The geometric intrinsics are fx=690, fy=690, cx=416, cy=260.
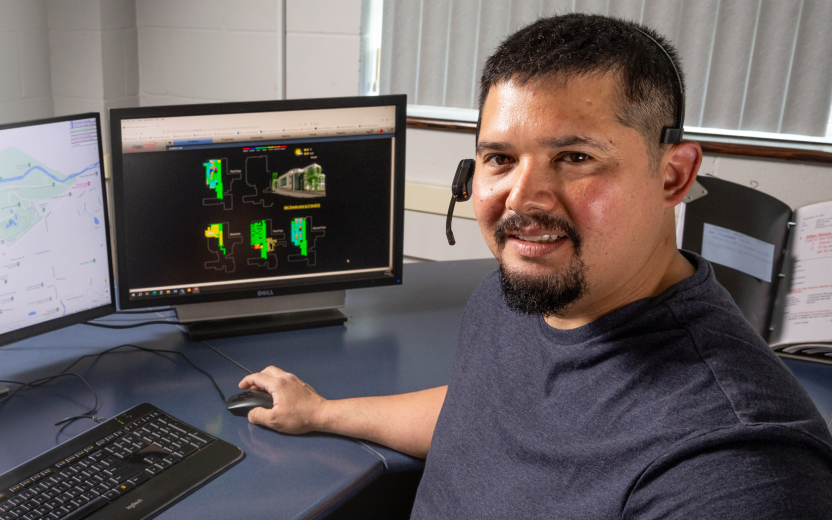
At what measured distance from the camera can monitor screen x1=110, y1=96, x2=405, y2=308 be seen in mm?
1334

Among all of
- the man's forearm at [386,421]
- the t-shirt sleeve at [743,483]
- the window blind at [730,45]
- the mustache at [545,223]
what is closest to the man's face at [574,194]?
the mustache at [545,223]

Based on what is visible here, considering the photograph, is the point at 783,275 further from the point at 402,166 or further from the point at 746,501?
the point at 746,501

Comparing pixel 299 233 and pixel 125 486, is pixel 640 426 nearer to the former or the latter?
pixel 125 486

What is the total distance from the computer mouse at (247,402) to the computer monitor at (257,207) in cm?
31

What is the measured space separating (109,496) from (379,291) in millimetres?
936

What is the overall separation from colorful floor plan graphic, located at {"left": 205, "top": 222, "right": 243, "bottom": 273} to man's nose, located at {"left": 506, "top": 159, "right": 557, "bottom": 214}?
0.77m

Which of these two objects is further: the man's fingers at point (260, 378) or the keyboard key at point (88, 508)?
the man's fingers at point (260, 378)

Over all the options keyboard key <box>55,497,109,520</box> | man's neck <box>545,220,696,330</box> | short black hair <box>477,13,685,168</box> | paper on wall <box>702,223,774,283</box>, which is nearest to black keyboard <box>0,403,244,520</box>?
keyboard key <box>55,497,109,520</box>

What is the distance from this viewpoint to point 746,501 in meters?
0.60

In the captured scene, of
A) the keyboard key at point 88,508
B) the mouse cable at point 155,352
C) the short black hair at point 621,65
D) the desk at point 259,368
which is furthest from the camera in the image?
the mouse cable at point 155,352

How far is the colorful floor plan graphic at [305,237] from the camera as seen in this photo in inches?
57.3

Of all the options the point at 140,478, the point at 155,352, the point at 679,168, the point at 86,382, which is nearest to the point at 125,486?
the point at 140,478

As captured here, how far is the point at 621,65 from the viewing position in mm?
774

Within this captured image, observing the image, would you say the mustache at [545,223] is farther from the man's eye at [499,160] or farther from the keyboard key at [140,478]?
the keyboard key at [140,478]
